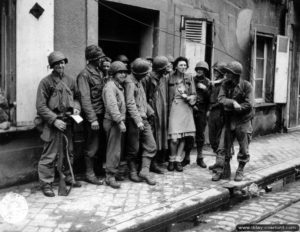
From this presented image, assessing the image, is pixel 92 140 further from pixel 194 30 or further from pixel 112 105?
pixel 194 30

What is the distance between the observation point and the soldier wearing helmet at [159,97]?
22.7ft

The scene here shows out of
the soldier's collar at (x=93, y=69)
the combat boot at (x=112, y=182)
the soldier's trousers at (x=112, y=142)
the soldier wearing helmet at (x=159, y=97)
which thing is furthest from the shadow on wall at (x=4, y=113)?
the soldier wearing helmet at (x=159, y=97)

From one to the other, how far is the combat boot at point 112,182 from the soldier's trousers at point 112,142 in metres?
0.14

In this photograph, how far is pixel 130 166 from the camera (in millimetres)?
6668

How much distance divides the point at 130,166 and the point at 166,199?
3.71 ft

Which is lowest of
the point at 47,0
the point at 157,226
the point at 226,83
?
the point at 157,226

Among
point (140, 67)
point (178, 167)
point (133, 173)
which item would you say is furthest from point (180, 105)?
point (133, 173)

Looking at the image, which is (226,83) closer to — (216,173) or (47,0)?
(216,173)

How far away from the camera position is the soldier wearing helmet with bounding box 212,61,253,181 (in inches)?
254

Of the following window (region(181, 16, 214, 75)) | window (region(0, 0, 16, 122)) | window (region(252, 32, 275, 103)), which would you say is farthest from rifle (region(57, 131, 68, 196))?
window (region(252, 32, 275, 103))

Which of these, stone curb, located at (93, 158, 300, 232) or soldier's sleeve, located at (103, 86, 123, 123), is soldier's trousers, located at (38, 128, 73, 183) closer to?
soldier's sleeve, located at (103, 86, 123, 123)

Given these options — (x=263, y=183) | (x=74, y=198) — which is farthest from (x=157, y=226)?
(x=263, y=183)

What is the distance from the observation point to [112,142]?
615cm

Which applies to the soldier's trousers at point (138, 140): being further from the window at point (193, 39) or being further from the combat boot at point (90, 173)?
the window at point (193, 39)
